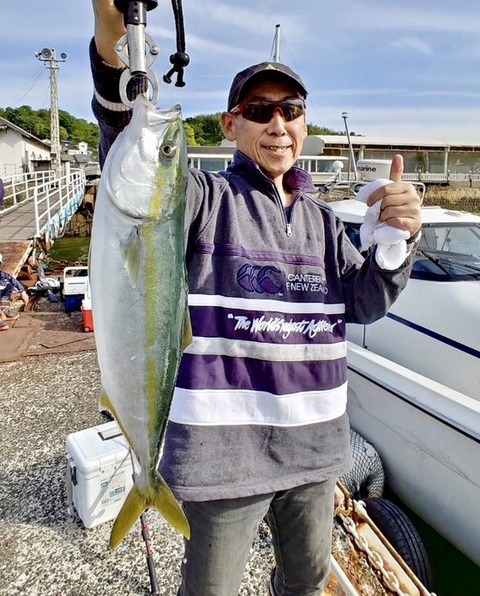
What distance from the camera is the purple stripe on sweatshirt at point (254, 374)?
1.61 metres

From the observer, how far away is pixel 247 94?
6.09ft

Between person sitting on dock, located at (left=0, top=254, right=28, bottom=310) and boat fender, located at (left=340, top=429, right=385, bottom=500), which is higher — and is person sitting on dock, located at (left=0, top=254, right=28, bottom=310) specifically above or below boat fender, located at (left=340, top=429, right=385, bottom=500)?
above

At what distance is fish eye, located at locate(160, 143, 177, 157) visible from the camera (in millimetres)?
1324

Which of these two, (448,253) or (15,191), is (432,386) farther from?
(15,191)

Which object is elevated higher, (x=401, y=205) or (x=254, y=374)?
(x=401, y=205)

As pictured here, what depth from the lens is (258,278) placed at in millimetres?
1698

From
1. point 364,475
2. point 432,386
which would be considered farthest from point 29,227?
point 432,386

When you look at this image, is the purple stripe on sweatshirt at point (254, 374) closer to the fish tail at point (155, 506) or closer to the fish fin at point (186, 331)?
the fish fin at point (186, 331)

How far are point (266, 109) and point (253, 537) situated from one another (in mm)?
1669

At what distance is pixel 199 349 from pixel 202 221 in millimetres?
465

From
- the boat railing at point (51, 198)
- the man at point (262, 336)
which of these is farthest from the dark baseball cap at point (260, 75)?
the boat railing at point (51, 198)

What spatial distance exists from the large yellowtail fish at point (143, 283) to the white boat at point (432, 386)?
245cm

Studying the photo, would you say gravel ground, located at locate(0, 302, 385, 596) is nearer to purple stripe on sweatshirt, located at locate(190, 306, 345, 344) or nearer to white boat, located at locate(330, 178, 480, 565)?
white boat, located at locate(330, 178, 480, 565)

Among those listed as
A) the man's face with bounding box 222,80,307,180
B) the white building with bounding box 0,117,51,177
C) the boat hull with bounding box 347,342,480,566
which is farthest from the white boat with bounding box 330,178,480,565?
the white building with bounding box 0,117,51,177
